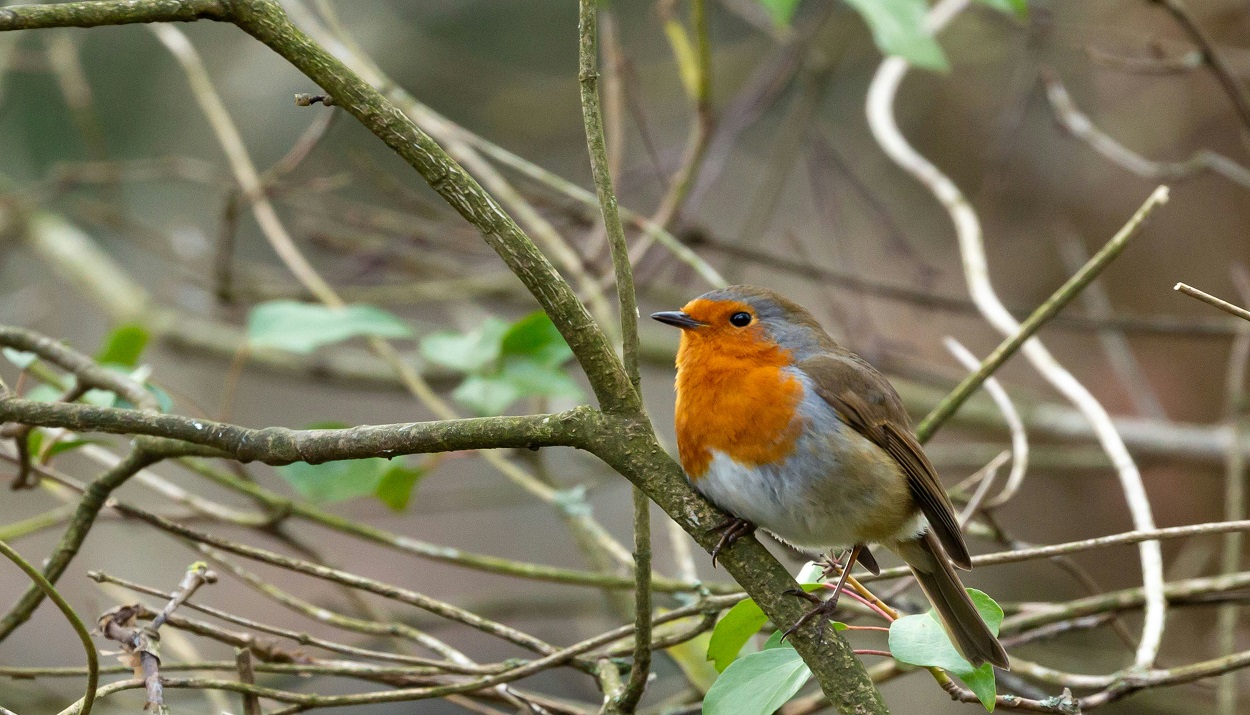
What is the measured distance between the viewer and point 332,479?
2588 mm

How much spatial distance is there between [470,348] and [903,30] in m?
1.32

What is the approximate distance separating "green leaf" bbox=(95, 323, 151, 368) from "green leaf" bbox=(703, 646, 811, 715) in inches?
68.7

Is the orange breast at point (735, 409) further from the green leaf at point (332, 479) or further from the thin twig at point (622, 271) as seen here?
the green leaf at point (332, 479)

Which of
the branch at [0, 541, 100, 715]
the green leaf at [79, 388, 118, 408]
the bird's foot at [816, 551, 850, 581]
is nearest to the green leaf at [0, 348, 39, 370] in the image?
the green leaf at [79, 388, 118, 408]

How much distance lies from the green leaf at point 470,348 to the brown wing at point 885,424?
0.85m

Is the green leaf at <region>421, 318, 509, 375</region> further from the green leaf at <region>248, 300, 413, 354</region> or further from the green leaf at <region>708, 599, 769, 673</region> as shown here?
the green leaf at <region>708, 599, 769, 673</region>

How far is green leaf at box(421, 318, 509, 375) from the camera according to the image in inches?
111

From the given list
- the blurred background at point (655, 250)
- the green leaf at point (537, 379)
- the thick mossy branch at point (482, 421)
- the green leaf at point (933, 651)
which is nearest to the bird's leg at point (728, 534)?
the thick mossy branch at point (482, 421)

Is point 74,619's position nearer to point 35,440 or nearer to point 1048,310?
point 35,440

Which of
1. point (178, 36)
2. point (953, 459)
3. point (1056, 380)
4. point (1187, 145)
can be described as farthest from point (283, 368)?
point (1187, 145)

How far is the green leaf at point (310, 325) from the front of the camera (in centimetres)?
279

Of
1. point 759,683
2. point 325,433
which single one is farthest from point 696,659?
point 325,433

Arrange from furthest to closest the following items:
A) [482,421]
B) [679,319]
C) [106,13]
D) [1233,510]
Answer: [1233,510] < [679,319] < [482,421] < [106,13]

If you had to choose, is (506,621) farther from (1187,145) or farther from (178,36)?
(1187,145)
